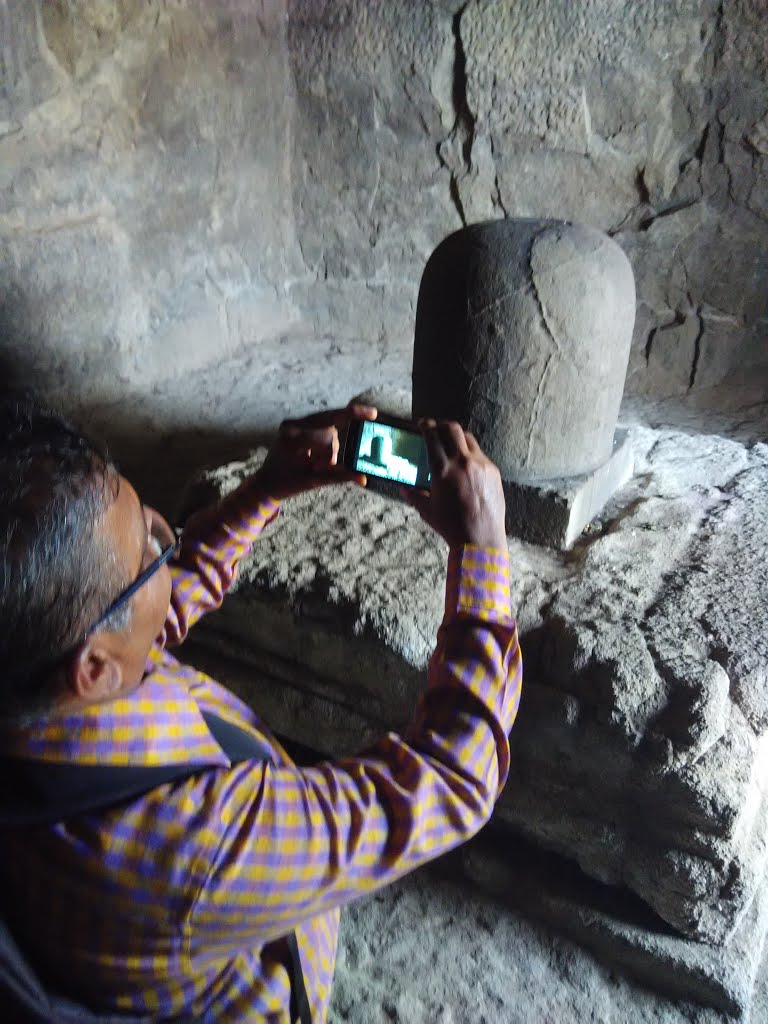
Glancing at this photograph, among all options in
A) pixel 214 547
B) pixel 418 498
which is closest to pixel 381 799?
pixel 418 498

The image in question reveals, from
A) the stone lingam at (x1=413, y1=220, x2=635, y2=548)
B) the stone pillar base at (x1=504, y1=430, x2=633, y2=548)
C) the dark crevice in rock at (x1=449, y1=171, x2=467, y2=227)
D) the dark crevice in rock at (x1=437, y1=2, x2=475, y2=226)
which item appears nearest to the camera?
the stone lingam at (x1=413, y1=220, x2=635, y2=548)

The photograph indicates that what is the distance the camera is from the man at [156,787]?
2.32 feet

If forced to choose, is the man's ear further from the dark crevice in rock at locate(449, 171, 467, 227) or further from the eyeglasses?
the dark crevice in rock at locate(449, 171, 467, 227)

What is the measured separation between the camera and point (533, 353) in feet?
5.42

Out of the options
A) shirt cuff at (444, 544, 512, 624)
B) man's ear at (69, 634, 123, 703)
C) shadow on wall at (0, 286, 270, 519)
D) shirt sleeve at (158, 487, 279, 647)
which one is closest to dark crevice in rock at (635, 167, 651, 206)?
shadow on wall at (0, 286, 270, 519)

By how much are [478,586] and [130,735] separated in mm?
403

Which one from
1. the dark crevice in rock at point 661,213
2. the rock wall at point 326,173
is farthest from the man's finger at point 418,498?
the dark crevice in rock at point 661,213

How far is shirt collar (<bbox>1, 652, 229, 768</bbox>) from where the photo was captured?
2.38 ft

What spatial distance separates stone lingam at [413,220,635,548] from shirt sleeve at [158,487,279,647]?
2.13 feet

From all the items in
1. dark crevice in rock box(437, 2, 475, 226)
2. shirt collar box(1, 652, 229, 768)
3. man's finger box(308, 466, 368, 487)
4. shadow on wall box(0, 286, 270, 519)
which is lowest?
shadow on wall box(0, 286, 270, 519)

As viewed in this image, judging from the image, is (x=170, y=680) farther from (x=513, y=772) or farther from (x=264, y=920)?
(x=513, y=772)

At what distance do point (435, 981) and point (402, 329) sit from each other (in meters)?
2.56

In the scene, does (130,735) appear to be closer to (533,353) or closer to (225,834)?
(225,834)

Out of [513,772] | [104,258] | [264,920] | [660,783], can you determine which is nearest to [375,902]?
[513,772]
